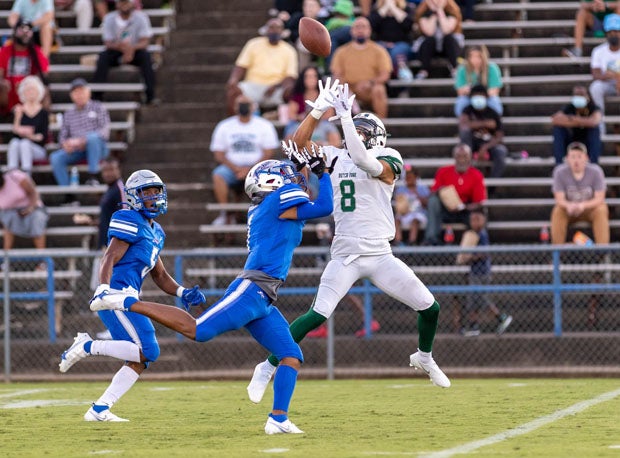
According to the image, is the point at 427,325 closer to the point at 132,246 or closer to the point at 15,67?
the point at 132,246

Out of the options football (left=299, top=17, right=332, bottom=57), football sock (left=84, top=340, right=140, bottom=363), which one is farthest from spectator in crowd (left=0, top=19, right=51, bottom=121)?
football sock (left=84, top=340, right=140, bottom=363)

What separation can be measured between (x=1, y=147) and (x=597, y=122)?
282 inches

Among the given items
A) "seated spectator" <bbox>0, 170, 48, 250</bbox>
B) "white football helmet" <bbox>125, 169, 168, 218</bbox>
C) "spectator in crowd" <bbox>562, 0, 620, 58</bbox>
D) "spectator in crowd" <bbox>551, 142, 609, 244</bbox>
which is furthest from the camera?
"spectator in crowd" <bbox>562, 0, 620, 58</bbox>

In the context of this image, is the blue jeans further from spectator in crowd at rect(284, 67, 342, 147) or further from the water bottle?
spectator in crowd at rect(284, 67, 342, 147)

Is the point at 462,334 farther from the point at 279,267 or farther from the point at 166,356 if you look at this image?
the point at 279,267

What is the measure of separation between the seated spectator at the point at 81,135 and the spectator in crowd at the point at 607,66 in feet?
19.4

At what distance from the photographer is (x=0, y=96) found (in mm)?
17281

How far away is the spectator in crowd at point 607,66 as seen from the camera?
1659cm

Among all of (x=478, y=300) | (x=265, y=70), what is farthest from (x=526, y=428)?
(x=265, y=70)

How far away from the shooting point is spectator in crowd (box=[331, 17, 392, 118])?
16594 millimetres

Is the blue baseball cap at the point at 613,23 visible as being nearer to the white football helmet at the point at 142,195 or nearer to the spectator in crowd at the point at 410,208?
the spectator in crowd at the point at 410,208

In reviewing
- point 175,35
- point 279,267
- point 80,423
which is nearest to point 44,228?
point 175,35

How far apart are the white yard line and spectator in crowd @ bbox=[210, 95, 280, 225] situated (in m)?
6.02

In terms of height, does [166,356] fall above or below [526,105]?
below
